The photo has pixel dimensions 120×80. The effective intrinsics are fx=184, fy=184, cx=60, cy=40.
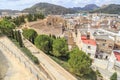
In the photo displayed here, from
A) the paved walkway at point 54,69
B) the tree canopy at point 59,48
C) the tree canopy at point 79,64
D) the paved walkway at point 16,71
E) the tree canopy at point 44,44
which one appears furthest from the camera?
the tree canopy at point 44,44

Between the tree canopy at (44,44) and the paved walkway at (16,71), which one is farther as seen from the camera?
the tree canopy at (44,44)

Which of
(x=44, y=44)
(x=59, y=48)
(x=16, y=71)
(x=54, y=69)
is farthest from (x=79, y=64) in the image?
(x=44, y=44)

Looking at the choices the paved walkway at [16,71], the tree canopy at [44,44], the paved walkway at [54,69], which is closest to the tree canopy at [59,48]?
the tree canopy at [44,44]

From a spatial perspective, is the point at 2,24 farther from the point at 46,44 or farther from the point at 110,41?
the point at 110,41

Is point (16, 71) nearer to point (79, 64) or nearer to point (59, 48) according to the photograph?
point (79, 64)

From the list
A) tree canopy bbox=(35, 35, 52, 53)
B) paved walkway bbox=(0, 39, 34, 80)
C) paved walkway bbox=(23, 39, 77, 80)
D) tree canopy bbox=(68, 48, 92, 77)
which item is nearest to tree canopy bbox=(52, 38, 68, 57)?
tree canopy bbox=(35, 35, 52, 53)

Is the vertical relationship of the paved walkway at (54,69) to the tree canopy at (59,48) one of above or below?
below

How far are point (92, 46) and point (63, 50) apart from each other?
7980 mm

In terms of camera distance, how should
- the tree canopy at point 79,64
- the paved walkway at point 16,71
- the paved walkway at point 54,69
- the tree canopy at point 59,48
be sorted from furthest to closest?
the tree canopy at point 59,48 < the tree canopy at point 79,64 < the paved walkway at point 54,69 < the paved walkway at point 16,71

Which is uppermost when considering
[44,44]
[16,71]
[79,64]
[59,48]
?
[44,44]

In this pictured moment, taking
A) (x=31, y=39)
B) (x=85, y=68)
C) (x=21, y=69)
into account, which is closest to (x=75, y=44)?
(x=31, y=39)

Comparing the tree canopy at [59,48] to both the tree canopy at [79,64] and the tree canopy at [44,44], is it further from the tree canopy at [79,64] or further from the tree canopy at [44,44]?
the tree canopy at [79,64]

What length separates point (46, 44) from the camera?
128 ft

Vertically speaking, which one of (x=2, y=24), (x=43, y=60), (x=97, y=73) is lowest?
(x=97, y=73)
